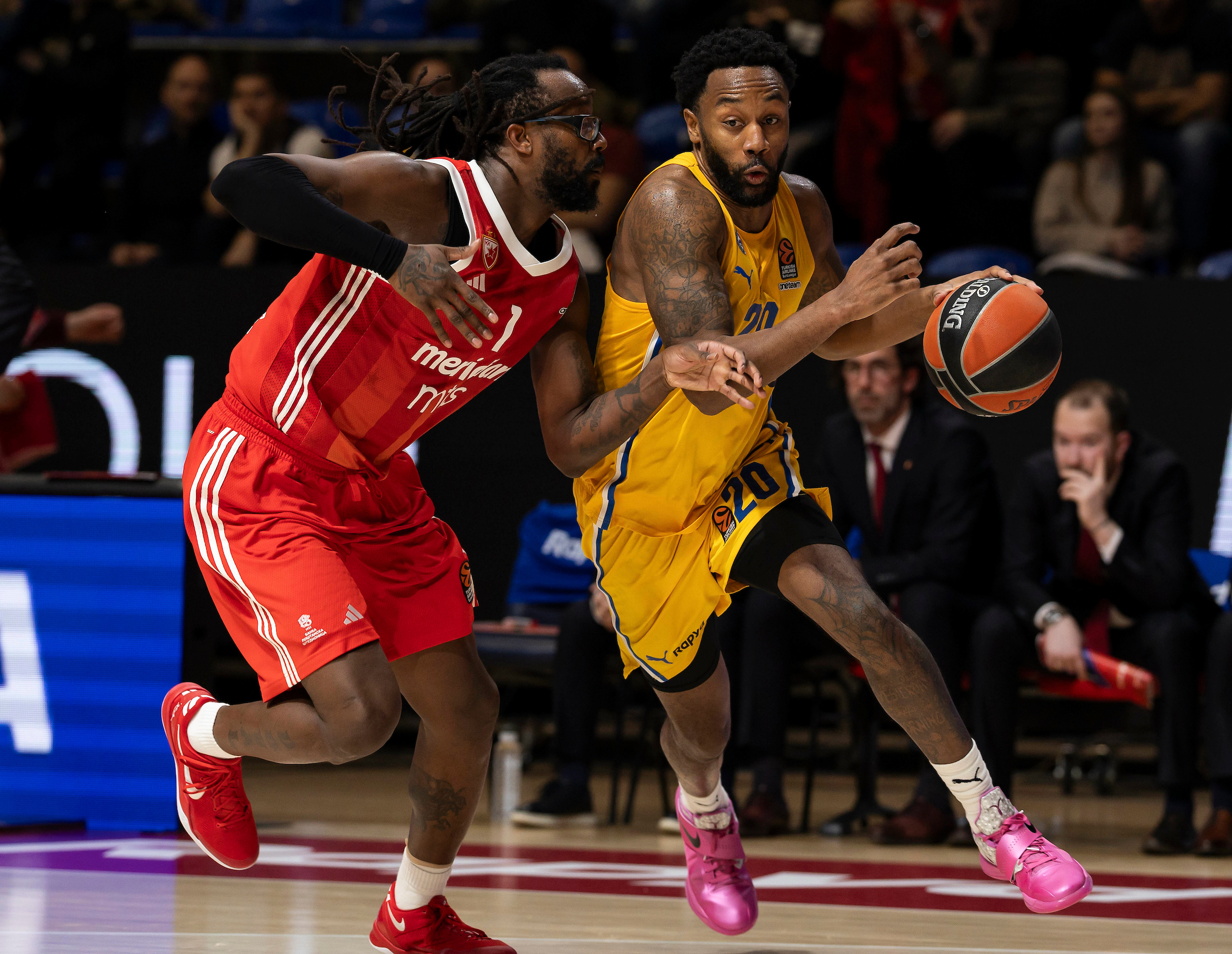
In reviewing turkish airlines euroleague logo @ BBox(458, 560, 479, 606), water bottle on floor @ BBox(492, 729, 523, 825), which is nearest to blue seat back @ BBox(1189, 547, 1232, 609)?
water bottle on floor @ BBox(492, 729, 523, 825)

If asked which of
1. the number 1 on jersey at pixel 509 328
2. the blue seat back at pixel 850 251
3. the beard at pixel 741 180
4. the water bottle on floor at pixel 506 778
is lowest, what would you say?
the water bottle on floor at pixel 506 778

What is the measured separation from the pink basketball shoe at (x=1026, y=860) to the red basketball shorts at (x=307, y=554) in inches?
50.0

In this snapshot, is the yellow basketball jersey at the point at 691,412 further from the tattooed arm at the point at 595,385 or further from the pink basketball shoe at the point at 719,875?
the pink basketball shoe at the point at 719,875

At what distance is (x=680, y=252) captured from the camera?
3.58m

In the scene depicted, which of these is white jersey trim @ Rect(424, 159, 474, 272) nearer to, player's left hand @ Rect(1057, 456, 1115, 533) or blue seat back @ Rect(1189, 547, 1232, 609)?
player's left hand @ Rect(1057, 456, 1115, 533)

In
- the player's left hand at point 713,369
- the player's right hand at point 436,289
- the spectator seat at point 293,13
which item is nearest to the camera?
the player's right hand at point 436,289

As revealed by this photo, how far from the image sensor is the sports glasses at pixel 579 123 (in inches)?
140

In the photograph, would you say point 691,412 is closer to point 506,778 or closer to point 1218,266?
point 506,778

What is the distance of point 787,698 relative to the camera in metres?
6.09

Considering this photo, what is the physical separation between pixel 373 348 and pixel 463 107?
642mm

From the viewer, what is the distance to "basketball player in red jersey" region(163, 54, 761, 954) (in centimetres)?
336

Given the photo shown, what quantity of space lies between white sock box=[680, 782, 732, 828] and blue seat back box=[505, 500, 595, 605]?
10.1 feet

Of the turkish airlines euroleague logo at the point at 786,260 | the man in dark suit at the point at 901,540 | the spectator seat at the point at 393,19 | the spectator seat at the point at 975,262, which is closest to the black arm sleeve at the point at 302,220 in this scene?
the turkish airlines euroleague logo at the point at 786,260

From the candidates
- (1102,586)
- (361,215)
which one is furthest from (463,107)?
(1102,586)
